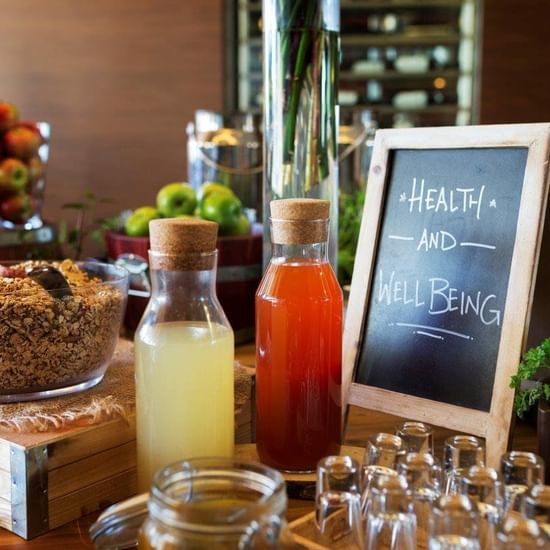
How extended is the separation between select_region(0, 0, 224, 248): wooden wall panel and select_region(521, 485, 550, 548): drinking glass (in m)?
3.95

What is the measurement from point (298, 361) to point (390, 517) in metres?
0.25

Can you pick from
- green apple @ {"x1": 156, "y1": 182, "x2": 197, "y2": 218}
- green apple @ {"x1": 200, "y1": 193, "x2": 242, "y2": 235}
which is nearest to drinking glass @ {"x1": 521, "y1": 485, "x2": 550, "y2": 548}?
green apple @ {"x1": 200, "y1": 193, "x2": 242, "y2": 235}

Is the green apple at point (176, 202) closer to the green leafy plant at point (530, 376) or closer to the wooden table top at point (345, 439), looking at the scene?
the wooden table top at point (345, 439)

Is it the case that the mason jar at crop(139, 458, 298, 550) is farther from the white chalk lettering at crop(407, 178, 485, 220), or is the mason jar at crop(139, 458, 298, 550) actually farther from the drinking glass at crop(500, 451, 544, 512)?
the white chalk lettering at crop(407, 178, 485, 220)

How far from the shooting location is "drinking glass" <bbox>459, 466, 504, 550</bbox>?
2.09 feet

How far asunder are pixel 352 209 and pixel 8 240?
801mm

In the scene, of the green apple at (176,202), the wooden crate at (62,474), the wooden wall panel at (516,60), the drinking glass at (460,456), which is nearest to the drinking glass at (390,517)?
the drinking glass at (460,456)

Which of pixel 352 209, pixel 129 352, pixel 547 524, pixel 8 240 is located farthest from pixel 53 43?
pixel 547 524

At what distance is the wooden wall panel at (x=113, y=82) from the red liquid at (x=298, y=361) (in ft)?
12.0

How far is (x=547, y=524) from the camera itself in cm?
61

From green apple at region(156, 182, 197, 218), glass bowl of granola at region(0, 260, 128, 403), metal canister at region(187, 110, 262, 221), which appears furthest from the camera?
metal canister at region(187, 110, 262, 221)

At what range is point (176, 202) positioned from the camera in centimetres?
171

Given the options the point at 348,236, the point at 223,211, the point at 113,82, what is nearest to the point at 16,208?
the point at 223,211

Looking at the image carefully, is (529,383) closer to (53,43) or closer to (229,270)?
(229,270)
